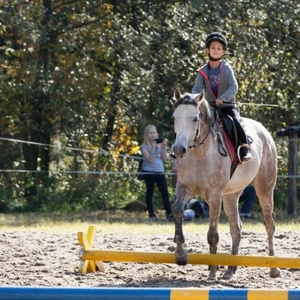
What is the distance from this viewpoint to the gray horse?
885 cm

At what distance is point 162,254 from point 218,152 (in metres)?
1.28

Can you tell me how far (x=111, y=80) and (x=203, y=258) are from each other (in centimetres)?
1404

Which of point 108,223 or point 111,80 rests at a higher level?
point 111,80

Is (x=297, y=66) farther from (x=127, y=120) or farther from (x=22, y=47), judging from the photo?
(x=22, y=47)

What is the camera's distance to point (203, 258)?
28.7 ft

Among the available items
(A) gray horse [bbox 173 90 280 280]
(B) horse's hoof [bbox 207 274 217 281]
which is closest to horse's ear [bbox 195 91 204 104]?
(A) gray horse [bbox 173 90 280 280]

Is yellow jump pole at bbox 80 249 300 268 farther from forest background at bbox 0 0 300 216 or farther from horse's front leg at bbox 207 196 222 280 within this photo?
forest background at bbox 0 0 300 216

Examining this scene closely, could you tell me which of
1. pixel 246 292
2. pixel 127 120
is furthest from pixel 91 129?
pixel 246 292

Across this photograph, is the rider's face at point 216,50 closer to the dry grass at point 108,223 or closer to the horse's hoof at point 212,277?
the horse's hoof at point 212,277

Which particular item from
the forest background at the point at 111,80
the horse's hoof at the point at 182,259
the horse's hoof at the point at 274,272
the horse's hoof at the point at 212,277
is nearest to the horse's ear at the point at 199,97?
the horse's hoof at the point at 182,259

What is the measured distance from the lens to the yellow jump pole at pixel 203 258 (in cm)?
856

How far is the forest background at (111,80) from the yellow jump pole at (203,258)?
11.9 m

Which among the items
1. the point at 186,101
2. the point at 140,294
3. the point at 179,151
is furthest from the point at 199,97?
the point at 140,294

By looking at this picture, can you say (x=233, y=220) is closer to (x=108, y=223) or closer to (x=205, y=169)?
(x=205, y=169)
